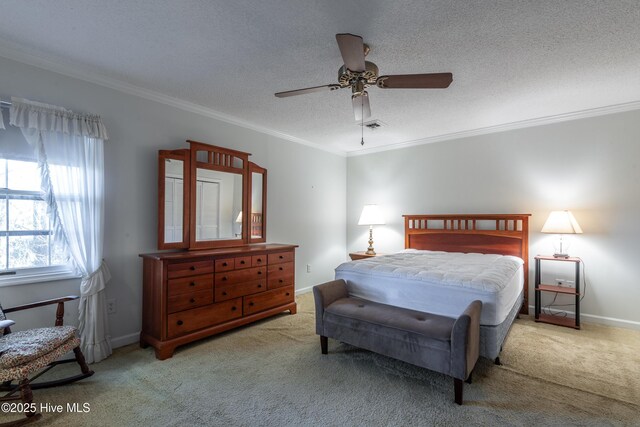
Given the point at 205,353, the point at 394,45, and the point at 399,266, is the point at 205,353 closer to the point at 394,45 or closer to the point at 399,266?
the point at 399,266

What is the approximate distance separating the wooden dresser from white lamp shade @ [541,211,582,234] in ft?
10.7

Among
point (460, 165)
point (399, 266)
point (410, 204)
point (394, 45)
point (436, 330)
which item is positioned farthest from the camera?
point (410, 204)

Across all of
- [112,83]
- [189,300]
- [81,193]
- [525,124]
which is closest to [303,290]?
[189,300]

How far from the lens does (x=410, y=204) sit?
5.09 m

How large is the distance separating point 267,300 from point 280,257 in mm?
545

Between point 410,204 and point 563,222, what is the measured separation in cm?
208

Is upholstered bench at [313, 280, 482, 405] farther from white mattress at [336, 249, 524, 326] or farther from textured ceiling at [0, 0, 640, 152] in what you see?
textured ceiling at [0, 0, 640, 152]

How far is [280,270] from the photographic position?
12.5 ft

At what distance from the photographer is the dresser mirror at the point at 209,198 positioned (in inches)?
126

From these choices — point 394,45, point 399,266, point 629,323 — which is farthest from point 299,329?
point 629,323

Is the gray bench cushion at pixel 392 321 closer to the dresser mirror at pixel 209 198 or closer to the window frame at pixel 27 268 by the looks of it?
the dresser mirror at pixel 209 198

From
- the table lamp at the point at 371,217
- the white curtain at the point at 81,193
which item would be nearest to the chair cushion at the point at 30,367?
the white curtain at the point at 81,193

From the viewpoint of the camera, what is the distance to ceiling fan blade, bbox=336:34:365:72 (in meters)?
1.73

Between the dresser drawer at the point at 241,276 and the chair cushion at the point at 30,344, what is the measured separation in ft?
4.06
